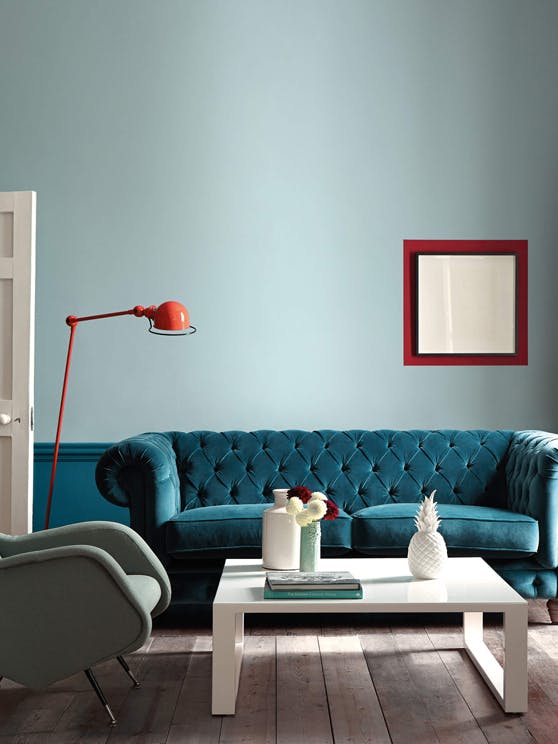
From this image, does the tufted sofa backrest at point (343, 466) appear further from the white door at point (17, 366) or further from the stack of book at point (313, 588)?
the stack of book at point (313, 588)

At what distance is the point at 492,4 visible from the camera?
470 centimetres

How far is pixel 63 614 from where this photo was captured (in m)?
2.41

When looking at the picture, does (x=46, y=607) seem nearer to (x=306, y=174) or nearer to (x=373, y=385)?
(x=373, y=385)

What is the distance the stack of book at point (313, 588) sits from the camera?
2.58m

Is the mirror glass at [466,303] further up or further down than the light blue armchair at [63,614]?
further up

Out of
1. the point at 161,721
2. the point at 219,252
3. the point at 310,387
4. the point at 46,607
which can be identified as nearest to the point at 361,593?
the point at 161,721

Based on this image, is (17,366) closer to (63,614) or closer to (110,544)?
(110,544)

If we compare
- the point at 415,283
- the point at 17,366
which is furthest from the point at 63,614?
the point at 415,283

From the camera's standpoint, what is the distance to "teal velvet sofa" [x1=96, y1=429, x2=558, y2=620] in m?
3.51

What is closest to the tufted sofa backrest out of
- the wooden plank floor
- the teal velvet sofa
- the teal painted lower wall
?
the teal velvet sofa

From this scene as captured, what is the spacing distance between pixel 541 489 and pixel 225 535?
4.43 ft

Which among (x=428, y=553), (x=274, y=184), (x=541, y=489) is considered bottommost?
(x=428, y=553)

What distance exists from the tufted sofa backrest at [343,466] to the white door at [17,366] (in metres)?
0.71

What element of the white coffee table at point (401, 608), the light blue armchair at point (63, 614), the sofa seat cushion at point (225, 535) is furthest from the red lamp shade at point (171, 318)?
the light blue armchair at point (63, 614)
